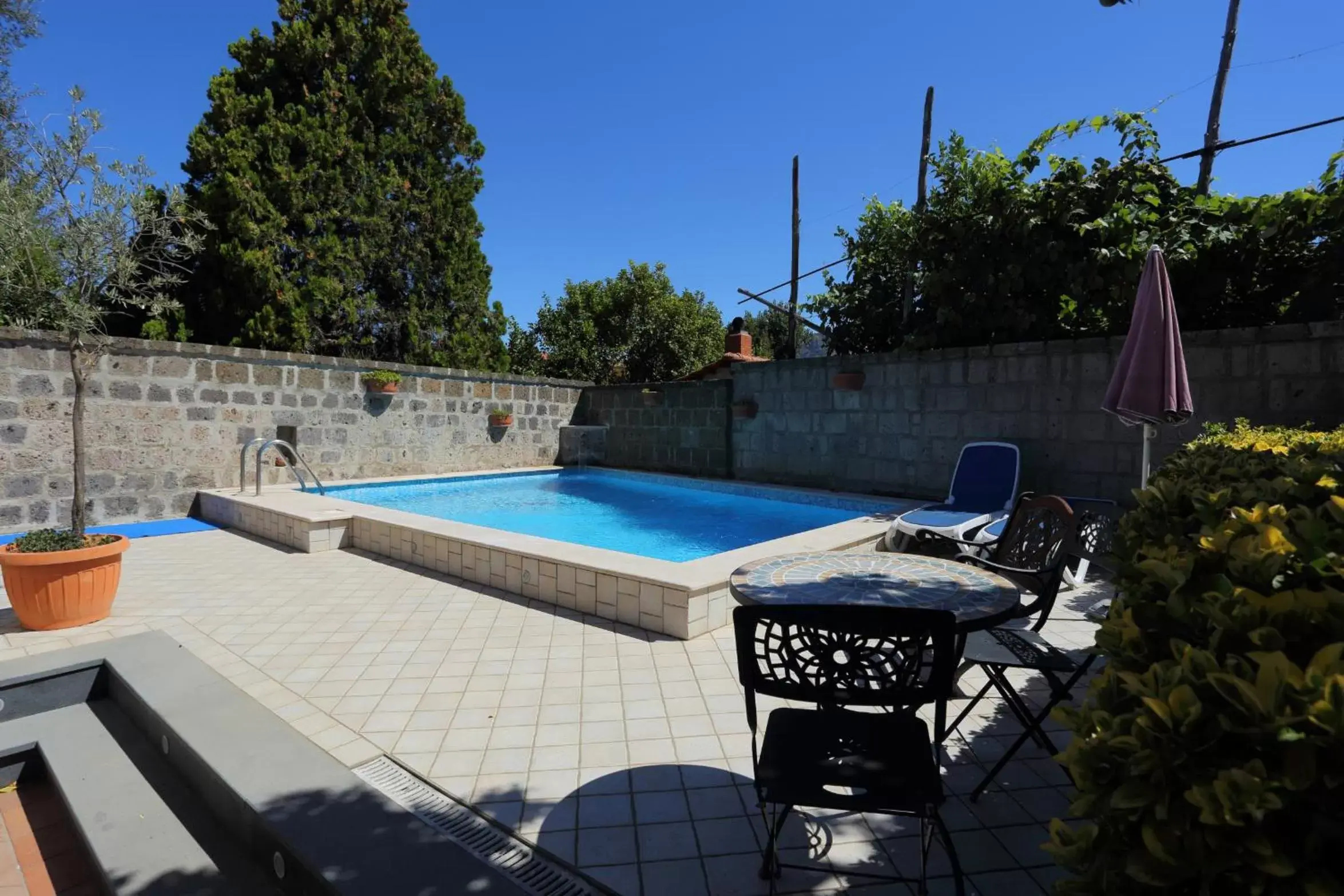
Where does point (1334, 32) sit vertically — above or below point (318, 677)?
above

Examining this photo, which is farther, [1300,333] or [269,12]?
[269,12]

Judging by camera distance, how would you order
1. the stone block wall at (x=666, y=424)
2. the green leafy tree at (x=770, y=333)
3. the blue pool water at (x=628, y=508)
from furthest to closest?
1. the green leafy tree at (x=770, y=333)
2. the stone block wall at (x=666, y=424)
3. the blue pool water at (x=628, y=508)

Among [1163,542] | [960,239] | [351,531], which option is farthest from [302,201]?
[1163,542]

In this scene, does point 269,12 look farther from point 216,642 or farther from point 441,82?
point 216,642

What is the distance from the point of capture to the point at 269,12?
37.1 feet

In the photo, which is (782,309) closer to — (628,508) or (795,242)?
(795,242)

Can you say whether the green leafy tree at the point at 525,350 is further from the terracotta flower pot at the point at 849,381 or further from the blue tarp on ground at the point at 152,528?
the terracotta flower pot at the point at 849,381

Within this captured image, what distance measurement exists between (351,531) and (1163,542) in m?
5.83

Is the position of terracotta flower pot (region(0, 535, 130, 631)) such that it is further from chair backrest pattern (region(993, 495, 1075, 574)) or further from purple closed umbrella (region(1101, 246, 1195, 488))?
purple closed umbrella (region(1101, 246, 1195, 488))

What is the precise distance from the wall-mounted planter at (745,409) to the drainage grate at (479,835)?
274 inches

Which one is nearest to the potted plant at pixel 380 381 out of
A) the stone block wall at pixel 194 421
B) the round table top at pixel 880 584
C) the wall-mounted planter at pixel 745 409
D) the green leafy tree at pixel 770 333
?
the stone block wall at pixel 194 421

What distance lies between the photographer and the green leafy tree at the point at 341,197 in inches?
414

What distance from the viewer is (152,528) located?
635 cm

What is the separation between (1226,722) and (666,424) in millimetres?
9566
